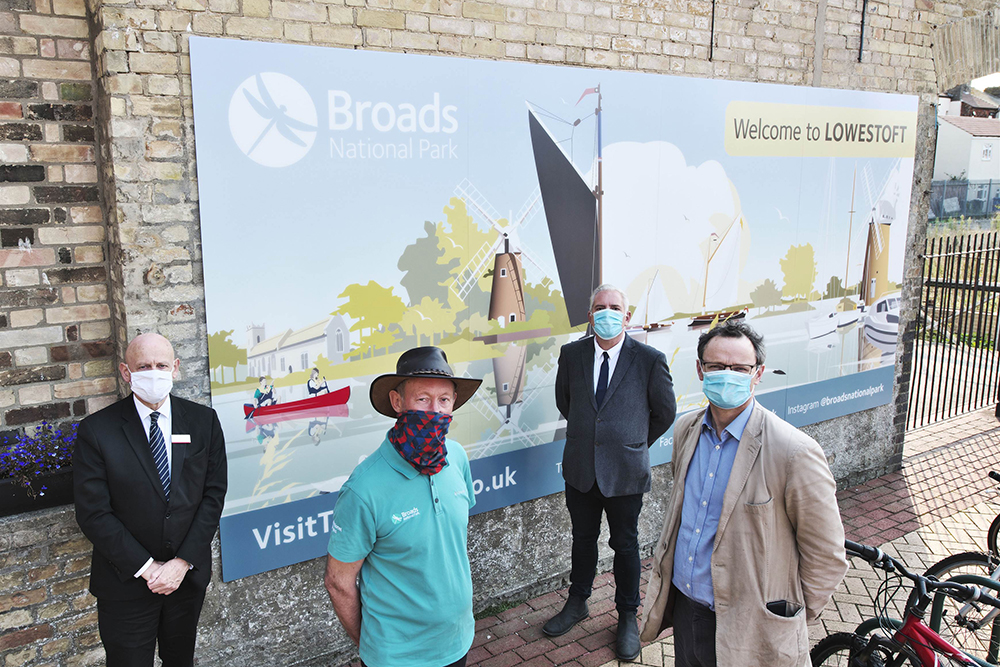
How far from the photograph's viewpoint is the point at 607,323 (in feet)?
13.6

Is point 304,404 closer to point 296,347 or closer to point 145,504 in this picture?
point 296,347

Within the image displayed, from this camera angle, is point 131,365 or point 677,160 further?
point 677,160

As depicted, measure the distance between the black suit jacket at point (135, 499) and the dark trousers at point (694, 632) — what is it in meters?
2.00

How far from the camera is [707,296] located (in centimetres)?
548

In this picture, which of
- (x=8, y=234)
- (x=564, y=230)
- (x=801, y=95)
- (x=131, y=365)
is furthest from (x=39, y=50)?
(x=801, y=95)

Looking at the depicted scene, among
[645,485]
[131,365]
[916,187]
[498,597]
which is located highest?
[916,187]

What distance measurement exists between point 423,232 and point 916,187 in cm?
528

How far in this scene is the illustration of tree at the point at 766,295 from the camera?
19.1 ft

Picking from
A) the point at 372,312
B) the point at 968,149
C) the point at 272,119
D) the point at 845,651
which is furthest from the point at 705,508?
the point at 968,149

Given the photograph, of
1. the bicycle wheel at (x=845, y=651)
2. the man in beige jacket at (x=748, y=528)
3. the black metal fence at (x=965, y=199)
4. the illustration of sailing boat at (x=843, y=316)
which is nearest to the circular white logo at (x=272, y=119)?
the man in beige jacket at (x=748, y=528)

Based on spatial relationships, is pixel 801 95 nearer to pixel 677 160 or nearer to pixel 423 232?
pixel 677 160

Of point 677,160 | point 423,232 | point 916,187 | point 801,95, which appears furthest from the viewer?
point 916,187

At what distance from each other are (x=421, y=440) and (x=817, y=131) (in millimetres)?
4909

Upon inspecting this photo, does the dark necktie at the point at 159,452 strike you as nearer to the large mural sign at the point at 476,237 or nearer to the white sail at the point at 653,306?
the large mural sign at the point at 476,237
